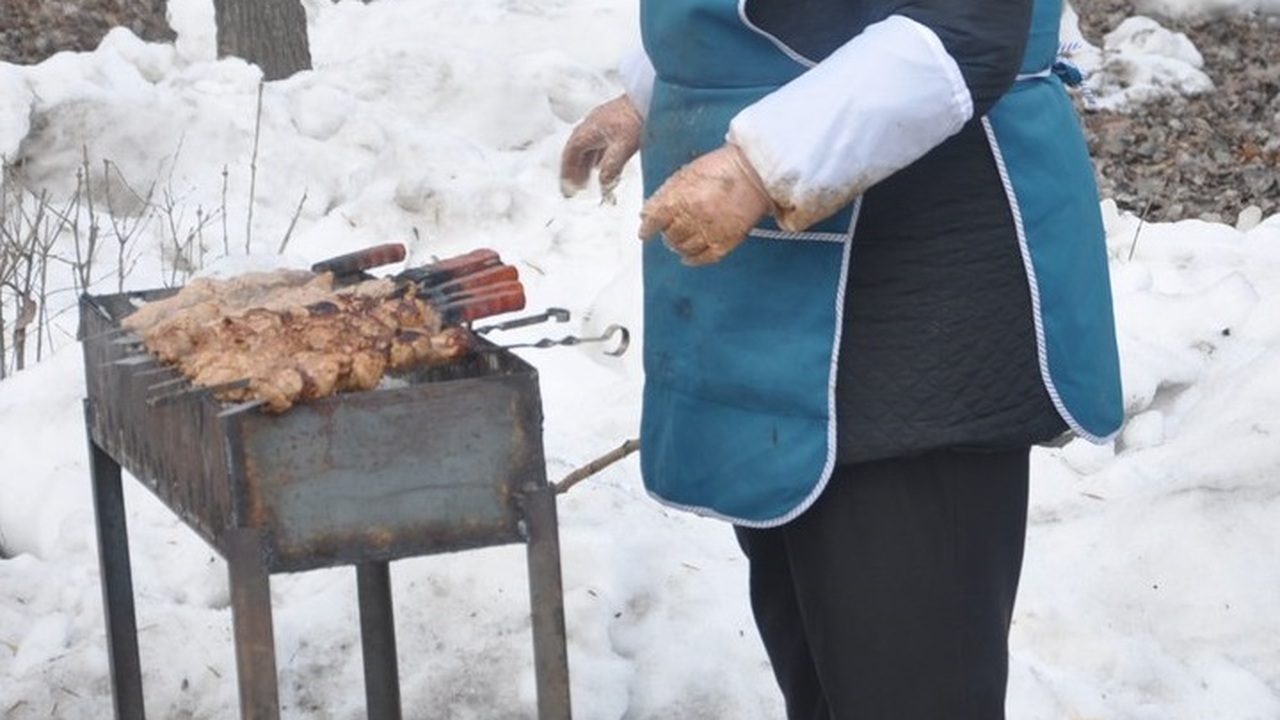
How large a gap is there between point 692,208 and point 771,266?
0.28 meters

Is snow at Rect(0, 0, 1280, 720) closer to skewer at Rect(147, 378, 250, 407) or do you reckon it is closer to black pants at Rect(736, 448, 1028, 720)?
skewer at Rect(147, 378, 250, 407)

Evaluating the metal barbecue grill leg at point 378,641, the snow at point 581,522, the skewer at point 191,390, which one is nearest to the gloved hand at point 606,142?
the skewer at point 191,390

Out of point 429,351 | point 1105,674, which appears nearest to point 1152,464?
point 1105,674

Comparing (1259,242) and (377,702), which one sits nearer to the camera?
(377,702)

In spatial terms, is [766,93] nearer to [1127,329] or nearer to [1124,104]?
[1127,329]

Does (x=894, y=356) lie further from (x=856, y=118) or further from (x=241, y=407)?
(x=241, y=407)

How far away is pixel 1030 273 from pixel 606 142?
2.87 ft

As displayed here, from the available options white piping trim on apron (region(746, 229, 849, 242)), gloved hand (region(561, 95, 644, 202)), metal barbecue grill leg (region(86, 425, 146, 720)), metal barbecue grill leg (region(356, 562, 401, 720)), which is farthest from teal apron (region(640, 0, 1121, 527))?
metal barbecue grill leg (region(86, 425, 146, 720))

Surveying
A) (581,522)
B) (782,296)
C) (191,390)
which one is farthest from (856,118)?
(581,522)

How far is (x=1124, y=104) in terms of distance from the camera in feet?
38.0

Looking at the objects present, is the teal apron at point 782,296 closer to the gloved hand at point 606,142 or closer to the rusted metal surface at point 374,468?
the rusted metal surface at point 374,468

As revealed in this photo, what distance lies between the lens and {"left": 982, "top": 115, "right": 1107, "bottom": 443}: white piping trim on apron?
2.65m

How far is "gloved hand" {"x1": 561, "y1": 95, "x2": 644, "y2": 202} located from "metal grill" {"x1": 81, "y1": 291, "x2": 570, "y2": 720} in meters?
0.36

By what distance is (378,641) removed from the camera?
4.20 metres
